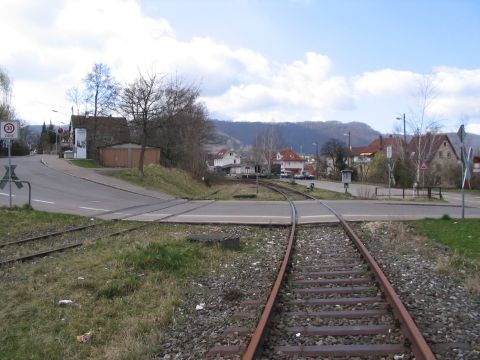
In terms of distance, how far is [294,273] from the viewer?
28.8ft

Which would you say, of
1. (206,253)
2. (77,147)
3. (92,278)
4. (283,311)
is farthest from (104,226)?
(77,147)

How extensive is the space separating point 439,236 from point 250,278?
6.56m

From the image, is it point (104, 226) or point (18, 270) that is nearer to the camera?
point (18, 270)

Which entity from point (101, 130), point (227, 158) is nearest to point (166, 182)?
point (101, 130)

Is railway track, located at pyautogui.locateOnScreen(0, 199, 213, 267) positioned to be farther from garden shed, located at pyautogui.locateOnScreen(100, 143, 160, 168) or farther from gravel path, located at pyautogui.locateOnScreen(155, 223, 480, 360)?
garden shed, located at pyautogui.locateOnScreen(100, 143, 160, 168)

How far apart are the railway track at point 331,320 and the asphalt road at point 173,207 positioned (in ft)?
26.7

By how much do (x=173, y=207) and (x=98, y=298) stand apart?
53.4 feet

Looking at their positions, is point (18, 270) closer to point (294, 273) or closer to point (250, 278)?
point (250, 278)

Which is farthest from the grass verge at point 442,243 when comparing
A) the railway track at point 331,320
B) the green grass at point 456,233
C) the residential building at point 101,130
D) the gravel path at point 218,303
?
the residential building at point 101,130

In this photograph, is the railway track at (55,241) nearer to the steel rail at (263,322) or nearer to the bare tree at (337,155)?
the steel rail at (263,322)

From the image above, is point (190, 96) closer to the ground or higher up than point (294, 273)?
higher up

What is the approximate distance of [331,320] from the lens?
19.6 ft

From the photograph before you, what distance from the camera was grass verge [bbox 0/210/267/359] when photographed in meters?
5.57

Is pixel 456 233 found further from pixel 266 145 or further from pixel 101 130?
pixel 266 145
